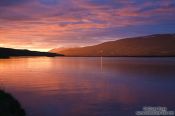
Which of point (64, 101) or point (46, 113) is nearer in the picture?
point (46, 113)

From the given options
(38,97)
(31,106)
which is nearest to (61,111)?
(31,106)

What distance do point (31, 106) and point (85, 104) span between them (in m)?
5.11

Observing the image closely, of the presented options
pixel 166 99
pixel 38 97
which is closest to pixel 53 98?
pixel 38 97

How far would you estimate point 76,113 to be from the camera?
22.1 m

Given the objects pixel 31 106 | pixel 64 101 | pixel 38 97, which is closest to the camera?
pixel 31 106

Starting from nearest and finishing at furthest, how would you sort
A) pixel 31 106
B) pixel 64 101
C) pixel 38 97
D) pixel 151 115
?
pixel 151 115 < pixel 31 106 < pixel 64 101 < pixel 38 97

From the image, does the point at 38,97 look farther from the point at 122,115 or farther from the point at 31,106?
the point at 122,115

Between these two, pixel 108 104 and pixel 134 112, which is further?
pixel 108 104

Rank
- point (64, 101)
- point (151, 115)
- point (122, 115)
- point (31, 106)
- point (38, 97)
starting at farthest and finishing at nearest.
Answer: point (38, 97)
point (64, 101)
point (31, 106)
point (122, 115)
point (151, 115)

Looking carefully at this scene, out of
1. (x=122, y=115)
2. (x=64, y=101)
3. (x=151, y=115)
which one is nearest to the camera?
(x=151, y=115)

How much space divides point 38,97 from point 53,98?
5.92 feet

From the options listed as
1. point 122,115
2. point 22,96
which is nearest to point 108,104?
point 122,115

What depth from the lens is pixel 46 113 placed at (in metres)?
21.8

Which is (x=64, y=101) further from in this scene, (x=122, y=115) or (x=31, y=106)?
(x=122, y=115)
